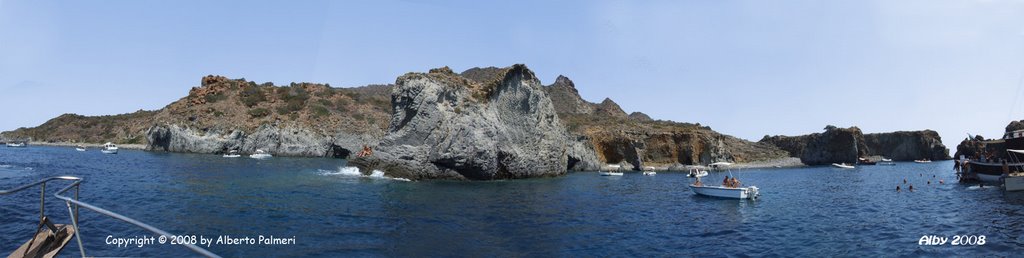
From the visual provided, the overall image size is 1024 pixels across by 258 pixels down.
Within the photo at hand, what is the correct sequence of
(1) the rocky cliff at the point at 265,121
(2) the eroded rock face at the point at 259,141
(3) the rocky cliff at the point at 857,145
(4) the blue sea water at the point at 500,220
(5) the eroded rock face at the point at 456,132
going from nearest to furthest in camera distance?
(4) the blue sea water at the point at 500,220
(5) the eroded rock face at the point at 456,132
(2) the eroded rock face at the point at 259,141
(1) the rocky cliff at the point at 265,121
(3) the rocky cliff at the point at 857,145

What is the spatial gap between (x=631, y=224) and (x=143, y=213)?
21.2m

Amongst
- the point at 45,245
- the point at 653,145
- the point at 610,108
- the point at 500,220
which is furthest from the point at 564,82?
the point at 45,245

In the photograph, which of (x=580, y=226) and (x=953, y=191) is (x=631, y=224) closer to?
(x=580, y=226)

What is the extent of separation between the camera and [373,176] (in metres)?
45.5

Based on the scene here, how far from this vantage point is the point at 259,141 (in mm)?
89250

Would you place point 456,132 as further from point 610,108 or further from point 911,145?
point 911,145

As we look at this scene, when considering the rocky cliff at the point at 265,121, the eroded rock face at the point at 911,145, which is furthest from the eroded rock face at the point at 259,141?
the eroded rock face at the point at 911,145

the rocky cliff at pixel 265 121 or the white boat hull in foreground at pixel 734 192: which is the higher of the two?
the rocky cliff at pixel 265 121

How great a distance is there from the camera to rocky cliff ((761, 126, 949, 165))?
→ 117188 mm

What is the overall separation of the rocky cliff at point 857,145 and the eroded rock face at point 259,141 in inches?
4077

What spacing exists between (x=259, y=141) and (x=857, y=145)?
13048cm

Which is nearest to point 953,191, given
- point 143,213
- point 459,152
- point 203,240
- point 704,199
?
point 704,199

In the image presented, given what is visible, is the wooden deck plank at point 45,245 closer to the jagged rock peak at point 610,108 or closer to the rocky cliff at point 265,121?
the rocky cliff at point 265,121

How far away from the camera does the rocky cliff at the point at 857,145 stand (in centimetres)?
11719
